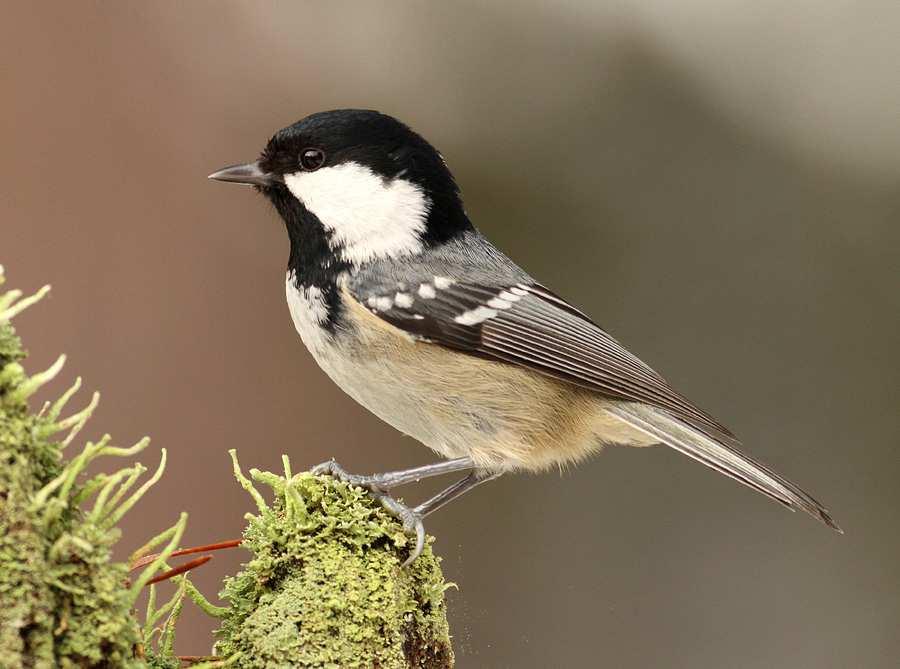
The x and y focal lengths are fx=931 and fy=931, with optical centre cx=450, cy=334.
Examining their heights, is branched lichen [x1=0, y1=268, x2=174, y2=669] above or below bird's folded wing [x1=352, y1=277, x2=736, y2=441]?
above

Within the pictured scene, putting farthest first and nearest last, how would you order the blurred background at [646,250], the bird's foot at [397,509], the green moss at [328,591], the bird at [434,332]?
1. the blurred background at [646,250]
2. the bird at [434,332]
3. the bird's foot at [397,509]
4. the green moss at [328,591]

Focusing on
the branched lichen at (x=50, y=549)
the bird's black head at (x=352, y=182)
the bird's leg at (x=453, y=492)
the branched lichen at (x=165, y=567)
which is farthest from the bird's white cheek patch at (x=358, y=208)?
the branched lichen at (x=50, y=549)

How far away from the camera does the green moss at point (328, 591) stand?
102 centimetres

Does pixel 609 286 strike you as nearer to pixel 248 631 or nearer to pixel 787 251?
pixel 787 251

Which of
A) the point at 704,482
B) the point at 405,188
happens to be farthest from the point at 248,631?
the point at 704,482

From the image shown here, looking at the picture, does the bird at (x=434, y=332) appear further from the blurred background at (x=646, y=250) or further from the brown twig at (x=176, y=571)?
the blurred background at (x=646, y=250)

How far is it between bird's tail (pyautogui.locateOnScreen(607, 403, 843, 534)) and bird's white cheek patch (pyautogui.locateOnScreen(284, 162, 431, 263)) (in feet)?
1.94

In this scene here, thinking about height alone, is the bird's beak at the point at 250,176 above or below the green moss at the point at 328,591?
above

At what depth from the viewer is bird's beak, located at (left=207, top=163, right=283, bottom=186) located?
1.97 meters

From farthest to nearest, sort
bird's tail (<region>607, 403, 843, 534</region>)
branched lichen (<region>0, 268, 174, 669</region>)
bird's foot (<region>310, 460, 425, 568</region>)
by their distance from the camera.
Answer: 1. bird's tail (<region>607, 403, 843, 534</region>)
2. bird's foot (<region>310, 460, 425, 568</region>)
3. branched lichen (<region>0, 268, 174, 669</region>)

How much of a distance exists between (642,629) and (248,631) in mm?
2956

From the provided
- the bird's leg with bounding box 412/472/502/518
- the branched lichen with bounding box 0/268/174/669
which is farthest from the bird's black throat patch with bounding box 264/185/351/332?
the branched lichen with bounding box 0/268/174/669

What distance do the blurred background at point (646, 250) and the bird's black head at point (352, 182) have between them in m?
1.39

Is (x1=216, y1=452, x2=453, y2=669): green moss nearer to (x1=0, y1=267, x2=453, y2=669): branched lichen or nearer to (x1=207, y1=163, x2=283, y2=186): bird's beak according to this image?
(x1=0, y1=267, x2=453, y2=669): branched lichen
